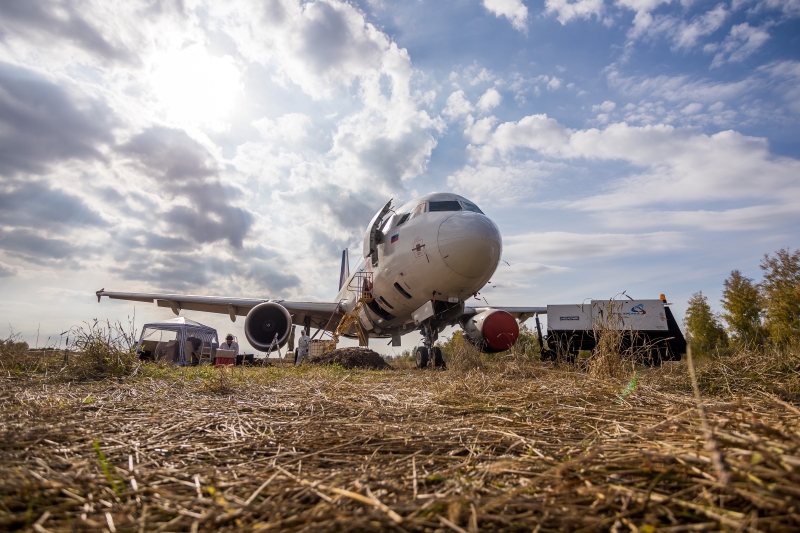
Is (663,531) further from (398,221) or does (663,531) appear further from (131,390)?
(398,221)

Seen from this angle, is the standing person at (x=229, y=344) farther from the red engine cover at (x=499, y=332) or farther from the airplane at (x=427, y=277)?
the red engine cover at (x=499, y=332)

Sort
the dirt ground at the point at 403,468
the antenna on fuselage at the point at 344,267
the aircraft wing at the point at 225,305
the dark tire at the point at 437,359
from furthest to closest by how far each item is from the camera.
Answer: the antenna on fuselage at the point at 344,267 → the aircraft wing at the point at 225,305 → the dark tire at the point at 437,359 → the dirt ground at the point at 403,468

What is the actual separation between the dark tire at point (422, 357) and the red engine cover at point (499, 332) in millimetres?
1483

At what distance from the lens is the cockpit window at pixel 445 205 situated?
895cm

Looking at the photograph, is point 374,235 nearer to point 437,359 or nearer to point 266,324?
point 437,359

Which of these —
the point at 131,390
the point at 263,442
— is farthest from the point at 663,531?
the point at 131,390

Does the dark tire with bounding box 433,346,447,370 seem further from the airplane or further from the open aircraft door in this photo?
the open aircraft door

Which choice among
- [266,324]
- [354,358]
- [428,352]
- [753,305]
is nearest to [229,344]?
[266,324]

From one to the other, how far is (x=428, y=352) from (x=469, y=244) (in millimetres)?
2769

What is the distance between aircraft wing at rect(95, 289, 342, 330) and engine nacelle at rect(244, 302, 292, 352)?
97.3 inches

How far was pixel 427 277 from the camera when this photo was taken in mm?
8625

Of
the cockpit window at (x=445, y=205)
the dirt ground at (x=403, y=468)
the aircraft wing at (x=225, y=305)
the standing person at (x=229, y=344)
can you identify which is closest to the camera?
the dirt ground at (x=403, y=468)

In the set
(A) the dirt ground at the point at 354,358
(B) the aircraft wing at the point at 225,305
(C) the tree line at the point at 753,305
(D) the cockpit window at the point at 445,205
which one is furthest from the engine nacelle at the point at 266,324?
(C) the tree line at the point at 753,305

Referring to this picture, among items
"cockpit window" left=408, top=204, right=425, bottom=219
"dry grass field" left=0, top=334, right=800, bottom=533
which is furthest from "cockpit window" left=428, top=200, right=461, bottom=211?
"dry grass field" left=0, top=334, right=800, bottom=533
